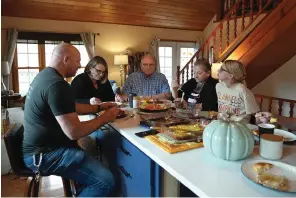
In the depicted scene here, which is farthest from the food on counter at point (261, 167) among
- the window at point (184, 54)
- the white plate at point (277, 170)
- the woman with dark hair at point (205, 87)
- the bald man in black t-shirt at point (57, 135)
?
the window at point (184, 54)

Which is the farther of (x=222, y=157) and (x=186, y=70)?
(x=186, y=70)

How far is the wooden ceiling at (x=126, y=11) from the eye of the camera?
511 centimetres

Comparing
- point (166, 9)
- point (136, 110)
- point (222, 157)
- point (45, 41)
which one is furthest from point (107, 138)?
point (166, 9)

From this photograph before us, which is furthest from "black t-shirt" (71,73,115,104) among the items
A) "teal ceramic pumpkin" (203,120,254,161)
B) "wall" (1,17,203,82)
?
"wall" (1,17,203,82)

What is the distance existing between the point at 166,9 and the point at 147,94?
3767 mm

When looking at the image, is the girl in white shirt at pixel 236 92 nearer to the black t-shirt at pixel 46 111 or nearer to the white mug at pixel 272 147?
the white mug at pixel 272 147

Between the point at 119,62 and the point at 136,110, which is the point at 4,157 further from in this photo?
the point at 119,62

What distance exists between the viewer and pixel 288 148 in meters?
1.27

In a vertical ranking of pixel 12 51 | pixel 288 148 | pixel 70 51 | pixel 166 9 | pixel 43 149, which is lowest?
pixel 43 149

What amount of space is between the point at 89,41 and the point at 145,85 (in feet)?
11.3

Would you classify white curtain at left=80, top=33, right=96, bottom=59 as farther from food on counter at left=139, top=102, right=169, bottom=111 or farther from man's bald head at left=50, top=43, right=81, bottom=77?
man's bald head at left=50, top=43, right=81, bottom=77

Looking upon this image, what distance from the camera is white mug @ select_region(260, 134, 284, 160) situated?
1.11 m

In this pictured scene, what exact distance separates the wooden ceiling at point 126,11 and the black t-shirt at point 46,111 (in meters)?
4.14

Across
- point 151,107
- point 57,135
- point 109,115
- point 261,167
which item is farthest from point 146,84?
point 261,167
